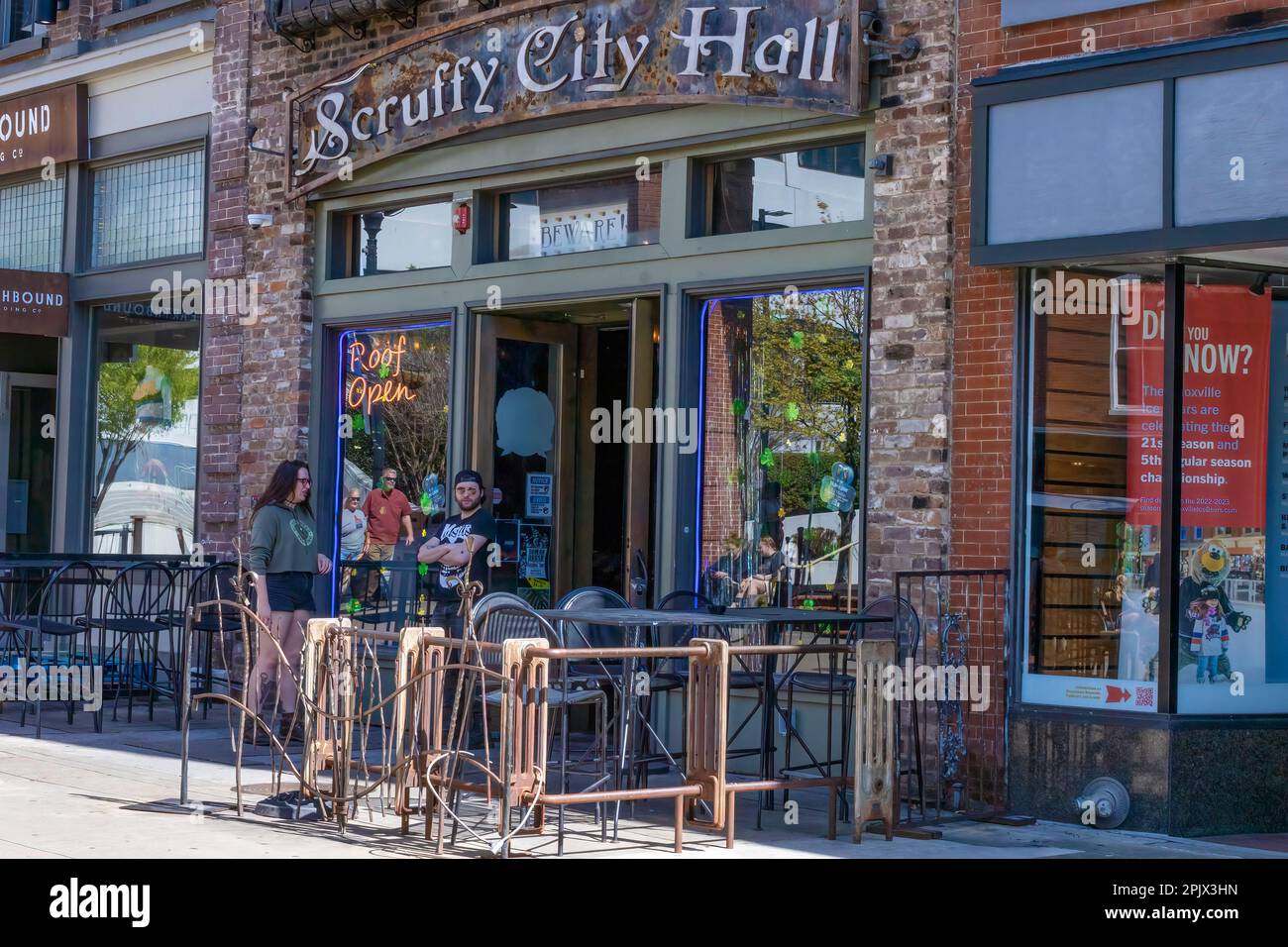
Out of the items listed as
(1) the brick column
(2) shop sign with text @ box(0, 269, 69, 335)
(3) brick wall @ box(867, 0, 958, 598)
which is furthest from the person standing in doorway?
(3) brick wall @ box(867, 0, 958, 598)

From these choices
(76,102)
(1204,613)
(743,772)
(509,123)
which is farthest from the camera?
(76,102)

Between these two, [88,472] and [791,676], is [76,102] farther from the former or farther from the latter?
[791,676]

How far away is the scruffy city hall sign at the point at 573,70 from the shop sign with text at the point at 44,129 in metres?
2.90

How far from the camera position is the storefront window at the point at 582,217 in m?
10.9

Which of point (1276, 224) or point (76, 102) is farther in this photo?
point (76, 102)

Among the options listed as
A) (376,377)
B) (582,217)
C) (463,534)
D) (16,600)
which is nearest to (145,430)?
(16,600)

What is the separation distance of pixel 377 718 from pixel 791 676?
12.9 feet

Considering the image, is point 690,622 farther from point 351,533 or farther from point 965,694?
point 351,533

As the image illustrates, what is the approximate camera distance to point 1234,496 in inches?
351

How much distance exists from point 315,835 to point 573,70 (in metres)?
5.40

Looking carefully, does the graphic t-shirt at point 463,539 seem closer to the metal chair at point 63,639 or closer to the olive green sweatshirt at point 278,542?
the olive green sweatshirt at point 278,542

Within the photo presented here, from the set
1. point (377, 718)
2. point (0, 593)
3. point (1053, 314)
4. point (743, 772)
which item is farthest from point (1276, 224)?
point (0, 593)

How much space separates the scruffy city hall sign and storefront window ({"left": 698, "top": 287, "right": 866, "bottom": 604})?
1264 millimetres

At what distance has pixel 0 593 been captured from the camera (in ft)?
43.1
